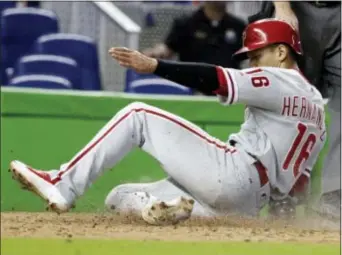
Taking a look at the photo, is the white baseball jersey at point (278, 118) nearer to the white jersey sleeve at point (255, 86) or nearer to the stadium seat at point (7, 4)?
the white jersey sleeve at point (255, 86)

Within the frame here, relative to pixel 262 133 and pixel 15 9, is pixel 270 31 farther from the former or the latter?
pixel 15 9

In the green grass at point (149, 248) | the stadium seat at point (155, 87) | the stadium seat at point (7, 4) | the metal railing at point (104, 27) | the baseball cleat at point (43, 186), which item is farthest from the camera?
the stadium seat at point (7, 4)

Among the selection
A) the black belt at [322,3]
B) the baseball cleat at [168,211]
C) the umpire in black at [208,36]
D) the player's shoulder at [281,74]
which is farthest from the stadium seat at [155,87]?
the baseball cleat at [168,211]

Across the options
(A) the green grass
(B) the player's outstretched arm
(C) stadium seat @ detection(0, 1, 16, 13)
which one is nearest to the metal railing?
(C) stadium seat @ detection(0, 1, 16, 13)

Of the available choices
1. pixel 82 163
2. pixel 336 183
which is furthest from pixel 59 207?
pixel 336 183

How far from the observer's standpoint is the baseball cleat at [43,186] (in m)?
4.21

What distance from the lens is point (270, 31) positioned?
4809 mm

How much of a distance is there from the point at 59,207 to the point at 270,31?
1.31 metres

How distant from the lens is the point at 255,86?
4441mm

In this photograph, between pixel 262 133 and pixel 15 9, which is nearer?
pixel 262 133

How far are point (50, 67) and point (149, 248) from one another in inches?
134

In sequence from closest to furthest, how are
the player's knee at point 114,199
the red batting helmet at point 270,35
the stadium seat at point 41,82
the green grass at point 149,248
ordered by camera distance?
the green grass at point 149,248 < the player's knee at point 114,199 < the red batting helmet at point 270,35 < the stadium seat at point 41,82

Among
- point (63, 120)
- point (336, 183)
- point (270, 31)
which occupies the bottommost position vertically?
point (336, 183)

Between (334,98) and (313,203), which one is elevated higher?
(334,98)
